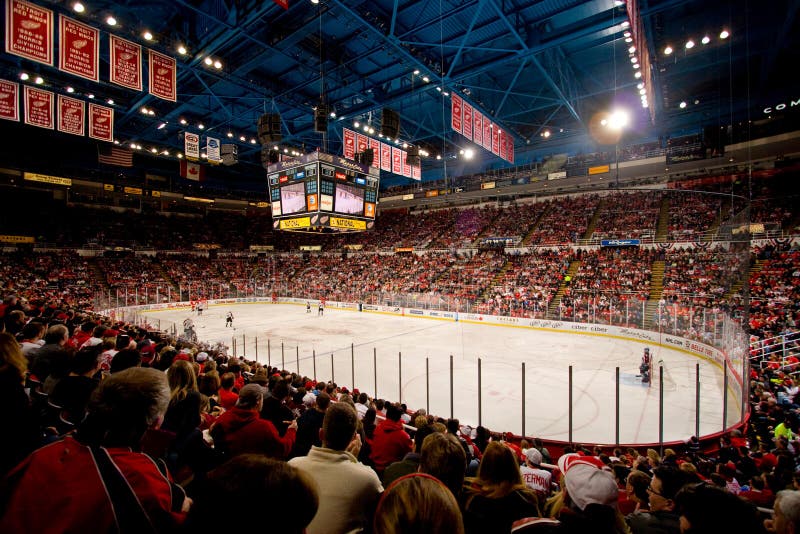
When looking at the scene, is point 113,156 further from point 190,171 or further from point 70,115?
point 70,115

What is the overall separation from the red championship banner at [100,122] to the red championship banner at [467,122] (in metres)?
15.4

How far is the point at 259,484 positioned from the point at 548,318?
76.7 feet

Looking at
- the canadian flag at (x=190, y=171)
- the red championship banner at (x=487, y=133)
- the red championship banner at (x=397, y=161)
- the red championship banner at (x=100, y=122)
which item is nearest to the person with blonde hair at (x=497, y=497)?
the red championship banner at (x=487, y=133)

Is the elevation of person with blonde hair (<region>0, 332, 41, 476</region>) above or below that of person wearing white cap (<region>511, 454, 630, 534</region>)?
above

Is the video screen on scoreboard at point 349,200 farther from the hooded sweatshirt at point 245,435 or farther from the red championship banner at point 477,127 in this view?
the hooded sweatshirt at point 245,435

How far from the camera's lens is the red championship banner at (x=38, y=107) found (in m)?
13.8

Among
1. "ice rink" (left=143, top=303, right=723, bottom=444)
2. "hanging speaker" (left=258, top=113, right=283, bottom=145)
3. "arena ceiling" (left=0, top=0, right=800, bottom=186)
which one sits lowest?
"ice rink" (left=143, top=303, right=723, bottom=444)

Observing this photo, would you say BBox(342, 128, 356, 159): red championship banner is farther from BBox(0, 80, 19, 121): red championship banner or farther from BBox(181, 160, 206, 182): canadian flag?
BBox(181, 160, 206, 182): canadian flag

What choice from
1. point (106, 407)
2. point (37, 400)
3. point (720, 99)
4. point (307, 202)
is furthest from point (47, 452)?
point (720, 99)

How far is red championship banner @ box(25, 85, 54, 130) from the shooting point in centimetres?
1378

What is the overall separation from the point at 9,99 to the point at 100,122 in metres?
2.84

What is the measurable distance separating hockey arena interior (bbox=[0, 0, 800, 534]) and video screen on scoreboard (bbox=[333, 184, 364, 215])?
0.50ft

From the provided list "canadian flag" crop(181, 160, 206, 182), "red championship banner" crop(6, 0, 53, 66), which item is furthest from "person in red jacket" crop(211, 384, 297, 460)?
"canadian flag" crop(181, 160, 206, 182)

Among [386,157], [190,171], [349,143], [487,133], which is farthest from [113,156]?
[487,133]
